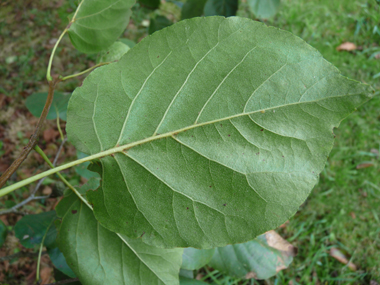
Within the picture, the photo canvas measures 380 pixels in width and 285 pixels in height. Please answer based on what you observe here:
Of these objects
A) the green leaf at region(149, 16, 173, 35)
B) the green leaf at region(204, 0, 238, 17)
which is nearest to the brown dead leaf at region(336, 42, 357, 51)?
the green leaf at region(204, 0, 238, 17)

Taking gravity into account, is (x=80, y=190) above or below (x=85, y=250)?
above

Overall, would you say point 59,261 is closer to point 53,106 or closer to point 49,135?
point 53,106

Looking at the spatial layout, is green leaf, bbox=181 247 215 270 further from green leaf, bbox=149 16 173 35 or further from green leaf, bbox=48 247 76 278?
green leaf, bbox=149 16 173 35

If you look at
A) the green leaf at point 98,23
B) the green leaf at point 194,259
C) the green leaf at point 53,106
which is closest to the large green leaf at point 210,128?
the green leaf at point 98,23

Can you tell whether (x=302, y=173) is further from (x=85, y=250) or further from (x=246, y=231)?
(x=85, y=250)

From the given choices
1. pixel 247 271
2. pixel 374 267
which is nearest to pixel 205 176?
pixel 247 271
